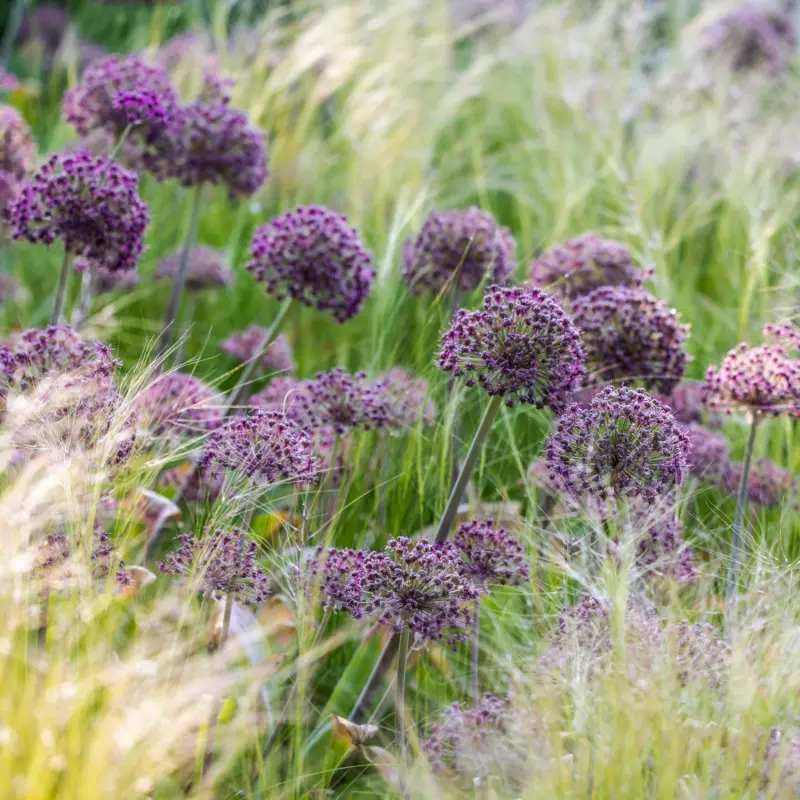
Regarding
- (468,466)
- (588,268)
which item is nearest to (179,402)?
(468,466)

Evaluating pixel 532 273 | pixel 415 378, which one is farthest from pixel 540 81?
pixel 415 378

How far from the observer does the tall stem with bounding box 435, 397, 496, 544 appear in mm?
1751

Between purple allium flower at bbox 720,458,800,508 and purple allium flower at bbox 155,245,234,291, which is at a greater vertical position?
purple allium flower at bbox 155,245,234,291

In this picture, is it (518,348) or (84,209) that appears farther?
(84,209)

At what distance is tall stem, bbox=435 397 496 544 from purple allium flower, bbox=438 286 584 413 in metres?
0.03

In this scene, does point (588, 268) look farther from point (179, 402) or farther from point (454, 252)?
point (179, 402)

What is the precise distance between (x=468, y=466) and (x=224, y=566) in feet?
1.42

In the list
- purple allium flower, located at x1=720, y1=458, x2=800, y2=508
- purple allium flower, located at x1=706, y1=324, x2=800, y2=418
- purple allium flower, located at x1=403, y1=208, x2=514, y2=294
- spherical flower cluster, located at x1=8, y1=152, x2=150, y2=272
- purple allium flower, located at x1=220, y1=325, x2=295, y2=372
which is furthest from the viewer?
purple allium flower, located at x1=220, y1=325, x2=295, y2=372

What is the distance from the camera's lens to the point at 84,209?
2.31 metres

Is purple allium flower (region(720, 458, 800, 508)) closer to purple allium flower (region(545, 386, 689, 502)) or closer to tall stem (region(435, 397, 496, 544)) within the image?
purple allium flower (region(545, 386, 689, 502))

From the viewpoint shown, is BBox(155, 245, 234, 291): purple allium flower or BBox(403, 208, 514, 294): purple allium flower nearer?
BBox(403, 208, 514, 294): purple allium flower

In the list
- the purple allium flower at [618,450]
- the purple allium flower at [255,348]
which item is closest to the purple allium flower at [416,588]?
the purple allium flower at [618,450]

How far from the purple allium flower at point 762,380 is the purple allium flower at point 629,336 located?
0.53 ft

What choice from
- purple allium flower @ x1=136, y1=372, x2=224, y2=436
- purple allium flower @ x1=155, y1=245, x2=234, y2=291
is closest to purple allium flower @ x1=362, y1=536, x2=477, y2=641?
purple allium flower @ x1=136, y1=372, x2=224, y2=436
